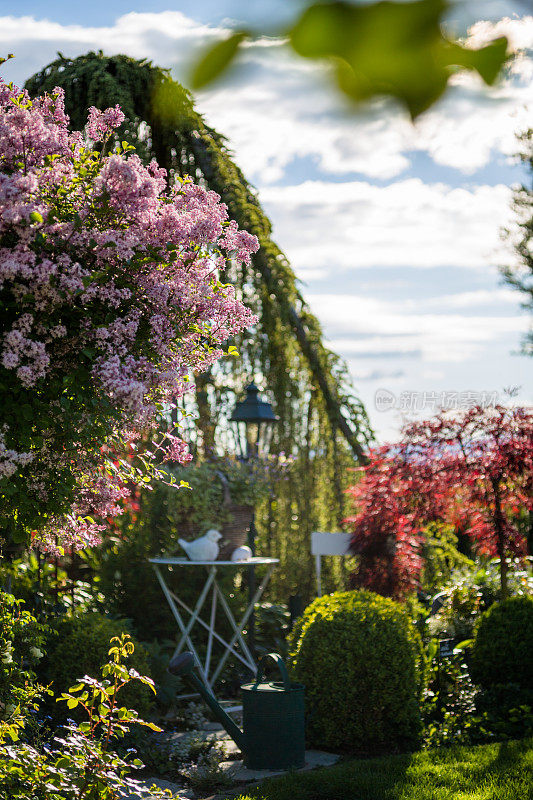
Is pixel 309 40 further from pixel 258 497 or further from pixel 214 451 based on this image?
pixel 214 451

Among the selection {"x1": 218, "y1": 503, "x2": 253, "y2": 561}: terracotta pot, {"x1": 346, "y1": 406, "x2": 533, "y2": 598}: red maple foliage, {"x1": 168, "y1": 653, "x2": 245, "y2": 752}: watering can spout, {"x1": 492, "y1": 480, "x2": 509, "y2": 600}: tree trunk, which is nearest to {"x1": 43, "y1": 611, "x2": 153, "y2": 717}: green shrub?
{"x1": 168, "y1": 653, "x2": 245, "y2": 752}: watering can spout

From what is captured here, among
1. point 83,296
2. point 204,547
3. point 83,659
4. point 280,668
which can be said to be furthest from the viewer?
point 204,547

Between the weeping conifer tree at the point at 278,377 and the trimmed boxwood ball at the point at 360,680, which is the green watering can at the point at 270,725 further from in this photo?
the weeping conifer tree at the point at 278,377

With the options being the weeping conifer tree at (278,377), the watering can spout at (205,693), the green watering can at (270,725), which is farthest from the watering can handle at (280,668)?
the weeping conifer tree at (278,377)

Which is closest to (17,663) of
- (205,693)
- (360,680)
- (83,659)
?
(83,659)

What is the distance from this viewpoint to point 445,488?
5.41 meters

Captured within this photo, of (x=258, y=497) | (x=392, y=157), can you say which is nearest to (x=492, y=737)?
(x=258, y=497)

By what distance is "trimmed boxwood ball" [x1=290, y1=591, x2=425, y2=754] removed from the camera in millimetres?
4176

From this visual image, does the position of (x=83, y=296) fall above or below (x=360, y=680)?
above

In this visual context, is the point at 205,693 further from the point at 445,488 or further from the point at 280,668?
the point at 445,488

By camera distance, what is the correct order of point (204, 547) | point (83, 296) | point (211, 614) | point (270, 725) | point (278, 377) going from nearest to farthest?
1. point (83, 296)
2. point (270, 725)
3. point (204, 547)
4. point (211, 614)
5. point (278, 377)

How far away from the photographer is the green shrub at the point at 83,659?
4180mm

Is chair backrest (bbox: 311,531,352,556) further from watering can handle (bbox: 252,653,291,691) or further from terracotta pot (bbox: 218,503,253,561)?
watering can handle (bbox: 252,653,291,691)

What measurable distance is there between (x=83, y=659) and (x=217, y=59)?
397cm
